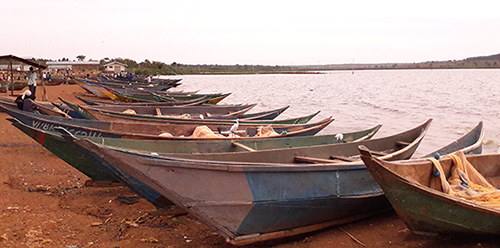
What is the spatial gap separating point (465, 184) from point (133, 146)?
14.4 feet

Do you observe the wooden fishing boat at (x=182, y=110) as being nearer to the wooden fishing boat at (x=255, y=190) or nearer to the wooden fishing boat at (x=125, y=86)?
the wooden fishing boat at (x=255, y=190)

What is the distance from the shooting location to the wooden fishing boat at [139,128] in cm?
666

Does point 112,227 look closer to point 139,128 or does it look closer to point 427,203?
point 139,128

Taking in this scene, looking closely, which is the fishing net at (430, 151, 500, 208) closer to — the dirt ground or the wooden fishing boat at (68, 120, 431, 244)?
the dirt ground

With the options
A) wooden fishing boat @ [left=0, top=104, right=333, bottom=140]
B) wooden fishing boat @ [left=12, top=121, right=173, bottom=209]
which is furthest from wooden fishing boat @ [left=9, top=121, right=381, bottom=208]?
wooden fishing boat @ [left=0, top=104, right=333, bottom=140]

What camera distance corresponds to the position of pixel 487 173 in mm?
5672

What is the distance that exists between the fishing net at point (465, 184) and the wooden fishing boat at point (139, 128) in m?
3.05

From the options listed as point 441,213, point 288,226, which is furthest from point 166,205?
point 441,213

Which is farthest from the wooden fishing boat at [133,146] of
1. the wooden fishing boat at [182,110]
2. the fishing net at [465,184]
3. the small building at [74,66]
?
the small building at [74,66]

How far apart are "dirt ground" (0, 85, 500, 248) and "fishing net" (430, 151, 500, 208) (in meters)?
0.47

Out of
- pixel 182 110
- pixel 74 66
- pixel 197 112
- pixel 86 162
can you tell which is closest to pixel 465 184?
pixel 86 162

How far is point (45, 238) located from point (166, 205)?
4.49ft

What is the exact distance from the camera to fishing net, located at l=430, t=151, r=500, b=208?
4.82 m

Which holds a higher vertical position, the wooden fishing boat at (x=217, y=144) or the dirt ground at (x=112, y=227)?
the wooden fishing boat at (x=217, y=144)
